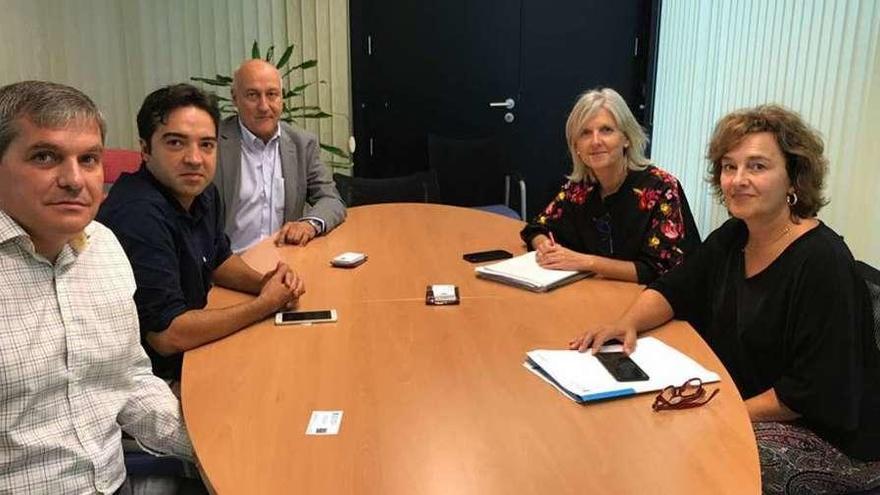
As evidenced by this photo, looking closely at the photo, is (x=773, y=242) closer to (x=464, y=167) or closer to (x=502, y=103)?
(x=464, y=167)

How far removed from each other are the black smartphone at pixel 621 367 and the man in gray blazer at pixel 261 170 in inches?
67.8

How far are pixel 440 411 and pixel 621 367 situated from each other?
437mm

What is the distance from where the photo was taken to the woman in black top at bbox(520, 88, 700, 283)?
2355 mm

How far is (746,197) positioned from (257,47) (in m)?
3.43

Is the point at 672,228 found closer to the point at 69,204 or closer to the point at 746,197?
the point at 746,197

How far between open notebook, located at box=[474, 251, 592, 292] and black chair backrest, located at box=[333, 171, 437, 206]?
182 cm

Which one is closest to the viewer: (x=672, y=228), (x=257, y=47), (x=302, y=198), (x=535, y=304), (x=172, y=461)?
(x=172, y=461)

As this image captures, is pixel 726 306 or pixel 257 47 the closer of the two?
pixel 726 306

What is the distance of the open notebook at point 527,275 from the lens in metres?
2.22

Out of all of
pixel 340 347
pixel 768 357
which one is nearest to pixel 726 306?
pixel 768 357

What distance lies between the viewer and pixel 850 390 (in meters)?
1.57

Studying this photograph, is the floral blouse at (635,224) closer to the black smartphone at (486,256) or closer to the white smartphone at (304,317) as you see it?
the black smartphone at (486,256)

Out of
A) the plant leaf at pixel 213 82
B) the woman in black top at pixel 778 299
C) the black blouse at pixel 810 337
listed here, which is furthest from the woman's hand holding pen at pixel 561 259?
the plant leaf at pixel 213 82

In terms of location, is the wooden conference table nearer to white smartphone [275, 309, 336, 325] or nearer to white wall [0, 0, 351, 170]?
white smartphone [275, 309, 336, 325]
